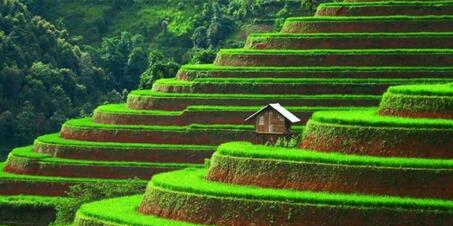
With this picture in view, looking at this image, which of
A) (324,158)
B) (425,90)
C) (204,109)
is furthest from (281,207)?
(204,109)

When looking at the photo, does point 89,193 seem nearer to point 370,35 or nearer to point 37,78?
point 370,35

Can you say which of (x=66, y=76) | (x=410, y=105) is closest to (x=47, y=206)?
(x=410, y=105)

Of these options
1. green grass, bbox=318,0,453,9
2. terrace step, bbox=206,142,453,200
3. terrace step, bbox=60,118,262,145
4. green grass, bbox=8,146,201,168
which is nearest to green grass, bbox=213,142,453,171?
terrace step, bbox=206,142,453,200

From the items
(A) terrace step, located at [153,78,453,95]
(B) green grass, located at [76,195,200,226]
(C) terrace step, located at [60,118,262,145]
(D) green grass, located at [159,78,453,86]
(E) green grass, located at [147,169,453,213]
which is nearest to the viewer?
(E) green grass, located at [147,169,453,213]

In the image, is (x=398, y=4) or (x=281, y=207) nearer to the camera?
(x=281, y=207)

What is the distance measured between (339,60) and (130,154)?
33.6 ft

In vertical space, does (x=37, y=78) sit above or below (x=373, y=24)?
below

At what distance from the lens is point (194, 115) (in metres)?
85.7

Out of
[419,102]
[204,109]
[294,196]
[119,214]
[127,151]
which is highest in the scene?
[419,102]

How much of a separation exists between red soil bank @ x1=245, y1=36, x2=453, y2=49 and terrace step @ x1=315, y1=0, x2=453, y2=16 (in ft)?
7.71

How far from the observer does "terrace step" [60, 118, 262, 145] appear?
83.7 metres

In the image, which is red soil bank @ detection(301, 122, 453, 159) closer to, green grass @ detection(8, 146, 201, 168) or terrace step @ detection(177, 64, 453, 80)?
terrace step @ detection(177, 64, 453, 80)

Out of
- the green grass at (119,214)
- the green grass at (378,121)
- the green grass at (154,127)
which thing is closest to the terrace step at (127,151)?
the green grass at (154,127)

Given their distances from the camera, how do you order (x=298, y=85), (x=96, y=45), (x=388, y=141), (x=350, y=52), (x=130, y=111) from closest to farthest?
(x=388, y=141)
(x=298, y=85)
(x=350, y=52)
(x=130, y=111)
(x=96, y=45)
